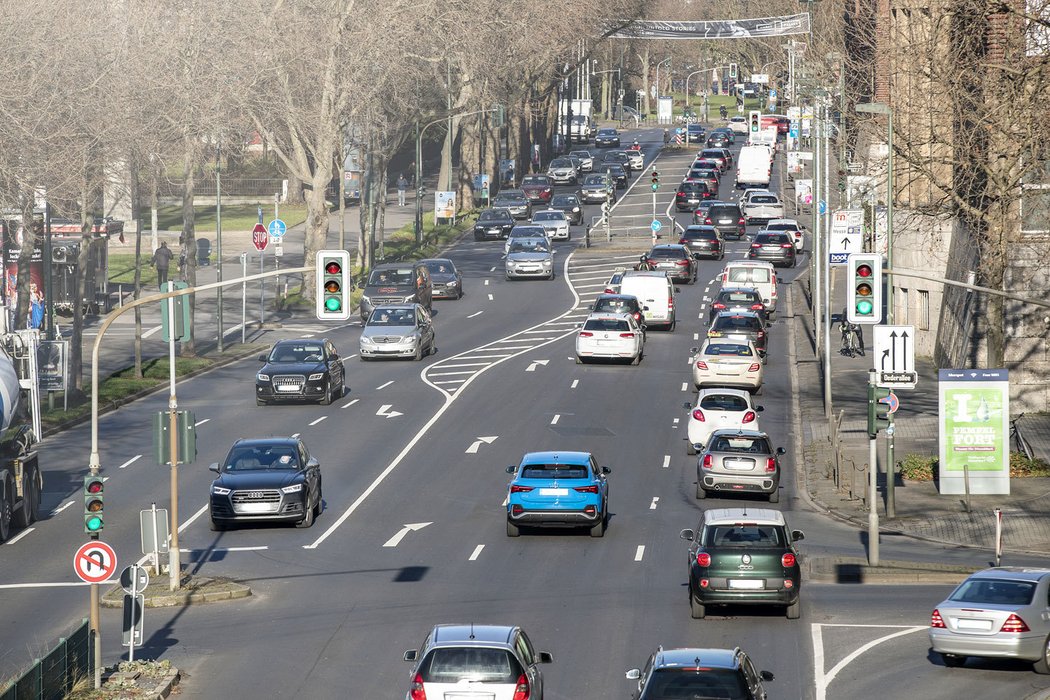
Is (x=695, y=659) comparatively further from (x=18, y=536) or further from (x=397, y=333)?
(x=397, y=333)

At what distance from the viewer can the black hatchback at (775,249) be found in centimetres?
7100

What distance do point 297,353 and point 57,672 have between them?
2507cm

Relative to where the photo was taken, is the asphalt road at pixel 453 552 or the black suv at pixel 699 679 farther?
the asphalt road at pixel 453 552

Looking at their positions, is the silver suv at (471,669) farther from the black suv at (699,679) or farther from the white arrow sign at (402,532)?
the white arrow sign at (402,532)

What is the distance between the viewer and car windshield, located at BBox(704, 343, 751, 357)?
44.3m

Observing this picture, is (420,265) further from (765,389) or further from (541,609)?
(541,609)

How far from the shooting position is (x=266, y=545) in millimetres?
30031

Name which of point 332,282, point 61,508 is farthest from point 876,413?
point 61,508

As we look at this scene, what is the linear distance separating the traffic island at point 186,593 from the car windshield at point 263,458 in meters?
4.66

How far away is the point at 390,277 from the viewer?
58.6m

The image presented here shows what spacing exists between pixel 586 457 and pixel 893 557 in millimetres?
5956

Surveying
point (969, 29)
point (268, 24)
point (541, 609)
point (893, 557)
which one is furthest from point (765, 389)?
point (268, 24)

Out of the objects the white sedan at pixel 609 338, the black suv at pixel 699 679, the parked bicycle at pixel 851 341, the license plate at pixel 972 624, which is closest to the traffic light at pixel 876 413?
the license plate at pixel 972 624

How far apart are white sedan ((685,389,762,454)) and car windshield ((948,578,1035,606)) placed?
15.8 metres
